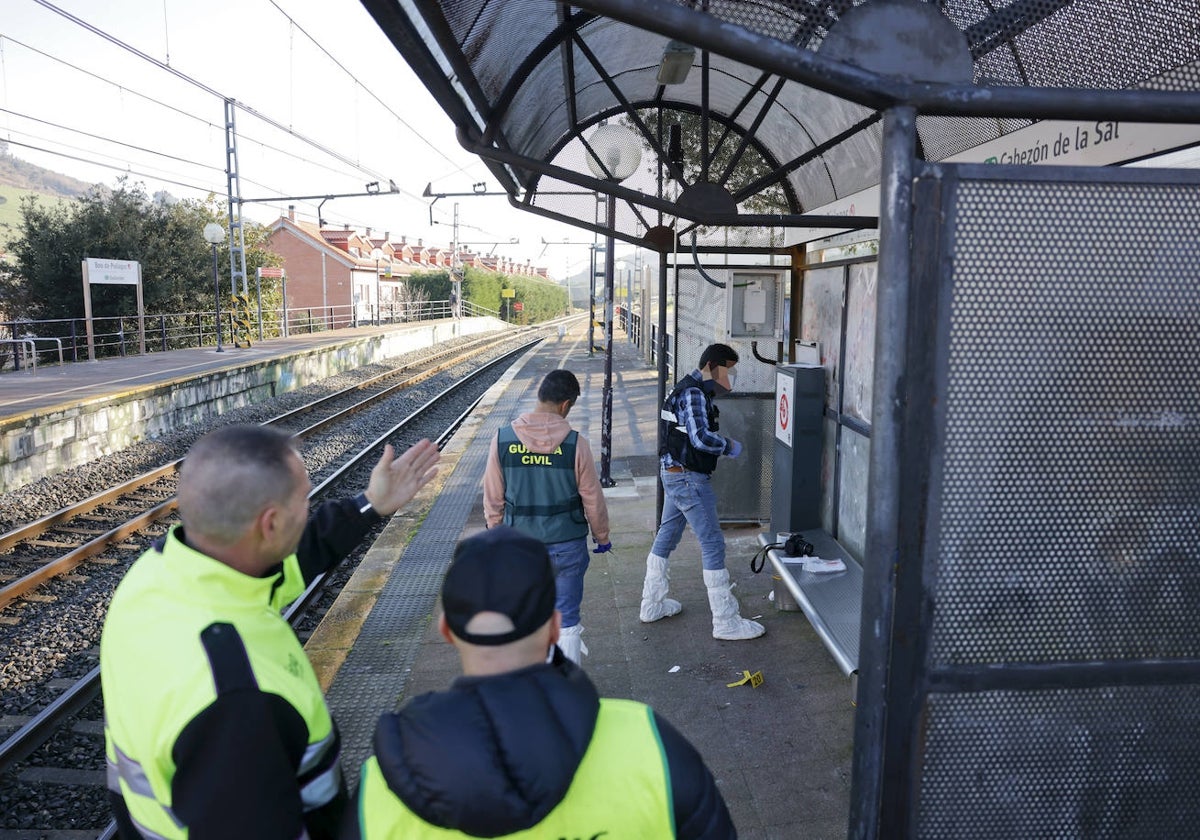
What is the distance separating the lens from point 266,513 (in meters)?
1.86

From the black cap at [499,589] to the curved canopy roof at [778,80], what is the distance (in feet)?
3.82

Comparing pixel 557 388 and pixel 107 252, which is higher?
pixel 107 252

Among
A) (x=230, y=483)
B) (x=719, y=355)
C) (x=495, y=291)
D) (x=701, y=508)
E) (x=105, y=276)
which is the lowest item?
(x=701, y=508)

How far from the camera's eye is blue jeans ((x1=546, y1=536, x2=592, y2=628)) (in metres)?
4.44

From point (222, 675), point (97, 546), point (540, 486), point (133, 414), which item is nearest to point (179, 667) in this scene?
point (222, 675)

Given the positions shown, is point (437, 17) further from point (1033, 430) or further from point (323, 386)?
point (323, 386)

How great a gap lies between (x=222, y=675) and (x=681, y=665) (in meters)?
3.87

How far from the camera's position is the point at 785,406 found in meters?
6.55

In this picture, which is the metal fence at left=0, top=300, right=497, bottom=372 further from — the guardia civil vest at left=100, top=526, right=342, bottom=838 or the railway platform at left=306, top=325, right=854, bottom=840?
the guardia civil vest at left=100, top=526, right=342, bottom=838

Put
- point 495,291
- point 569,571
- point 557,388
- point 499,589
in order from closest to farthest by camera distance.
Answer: point 499,589 → point 557,388 → point 569,571 → point 495,291

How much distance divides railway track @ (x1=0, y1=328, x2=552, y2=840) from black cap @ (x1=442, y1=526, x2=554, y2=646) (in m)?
3.77

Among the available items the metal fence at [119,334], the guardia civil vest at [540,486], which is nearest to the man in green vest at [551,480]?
the guardia civil vest at [540,486]

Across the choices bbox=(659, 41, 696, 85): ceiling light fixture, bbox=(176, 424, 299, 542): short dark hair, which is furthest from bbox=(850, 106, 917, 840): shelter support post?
bbox=(659, 41, 696, 85): ceiling light fixture

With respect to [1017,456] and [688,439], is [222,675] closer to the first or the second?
[1017,456]
